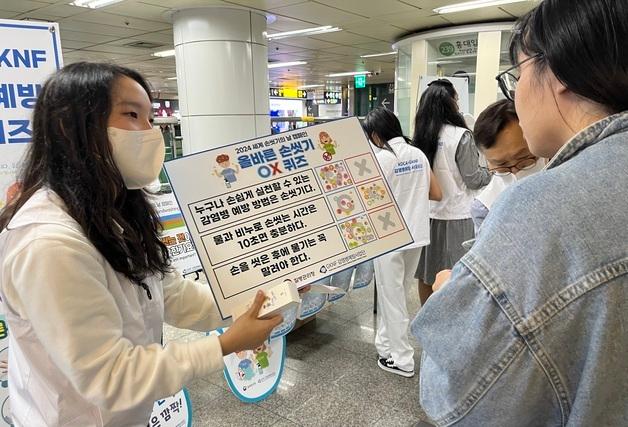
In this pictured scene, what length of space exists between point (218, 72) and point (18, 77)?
397 centimetres

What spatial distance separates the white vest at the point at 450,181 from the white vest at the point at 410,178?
7.5 inches

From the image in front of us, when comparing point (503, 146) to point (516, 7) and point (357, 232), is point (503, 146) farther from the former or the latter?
point (516, 7)

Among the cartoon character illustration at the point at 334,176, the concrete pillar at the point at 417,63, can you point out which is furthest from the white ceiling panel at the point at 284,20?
the cartoon character illustration at the point at 334,176

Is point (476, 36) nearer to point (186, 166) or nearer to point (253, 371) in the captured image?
point (253, 371)

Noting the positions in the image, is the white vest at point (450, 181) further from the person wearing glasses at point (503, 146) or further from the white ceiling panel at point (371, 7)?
the white ceiling panel at point (371, 7)

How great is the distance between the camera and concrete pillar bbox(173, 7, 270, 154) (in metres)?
5.41

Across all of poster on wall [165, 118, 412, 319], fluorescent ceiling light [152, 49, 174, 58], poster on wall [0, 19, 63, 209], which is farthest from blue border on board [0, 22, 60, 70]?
fluorescent ceiling light [152, 49, 174, 58]

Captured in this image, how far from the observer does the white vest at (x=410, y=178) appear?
247 cm

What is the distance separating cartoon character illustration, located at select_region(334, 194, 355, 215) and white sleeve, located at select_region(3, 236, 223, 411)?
61 centimetres

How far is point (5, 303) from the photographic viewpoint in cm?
91

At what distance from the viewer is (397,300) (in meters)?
2.62

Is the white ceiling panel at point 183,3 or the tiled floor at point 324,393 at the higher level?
the white ceiling panel at point 183,3

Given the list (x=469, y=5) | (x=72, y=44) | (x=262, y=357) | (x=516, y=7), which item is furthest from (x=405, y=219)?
(x=72, y=44)

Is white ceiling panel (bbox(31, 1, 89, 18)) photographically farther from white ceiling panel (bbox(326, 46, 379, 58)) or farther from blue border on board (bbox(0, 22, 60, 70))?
white ceiling panel (bbox(326, 46, 379, 58))
